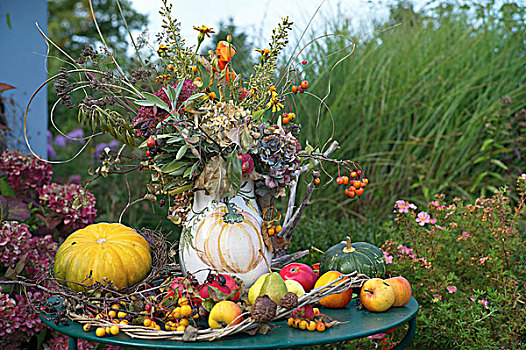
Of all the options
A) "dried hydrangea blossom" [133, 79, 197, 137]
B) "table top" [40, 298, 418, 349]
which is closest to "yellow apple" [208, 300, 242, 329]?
"table top" [40, 298, 418, 349]

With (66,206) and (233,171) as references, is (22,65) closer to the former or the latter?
(66,206)

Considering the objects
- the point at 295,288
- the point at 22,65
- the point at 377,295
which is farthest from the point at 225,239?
the point at 22,65

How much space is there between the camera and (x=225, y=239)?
4.68 ft

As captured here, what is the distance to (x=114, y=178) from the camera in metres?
3.76

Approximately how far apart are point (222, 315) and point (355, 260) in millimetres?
512

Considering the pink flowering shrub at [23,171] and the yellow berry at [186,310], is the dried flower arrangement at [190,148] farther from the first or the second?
the pink flowering shrub at [23,171]

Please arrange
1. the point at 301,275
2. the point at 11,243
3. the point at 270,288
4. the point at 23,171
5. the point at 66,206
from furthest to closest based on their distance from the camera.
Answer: the point at 23,171 → the point at 66,206 → the point at 11,243 → the point at 301,275 → the point at 270,288

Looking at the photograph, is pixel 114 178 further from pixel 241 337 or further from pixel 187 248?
pixel 241 337

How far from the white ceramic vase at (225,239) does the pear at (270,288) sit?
0.48 feet

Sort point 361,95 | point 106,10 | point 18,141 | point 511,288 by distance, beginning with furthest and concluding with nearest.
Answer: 1. point 106,10
2. point 361,95
3. point 18,141
4. point 511,288

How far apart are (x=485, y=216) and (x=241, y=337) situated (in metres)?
1.48

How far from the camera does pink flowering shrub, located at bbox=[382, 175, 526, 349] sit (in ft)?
6.50

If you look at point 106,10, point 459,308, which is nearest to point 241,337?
point 459,308

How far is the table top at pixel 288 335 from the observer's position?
3.71ft
